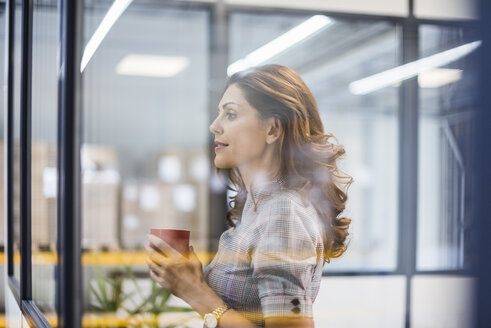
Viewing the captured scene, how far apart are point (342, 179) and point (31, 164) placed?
144cm

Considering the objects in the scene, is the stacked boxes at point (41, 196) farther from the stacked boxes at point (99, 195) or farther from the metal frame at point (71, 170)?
the metal frame at point (71, 170)

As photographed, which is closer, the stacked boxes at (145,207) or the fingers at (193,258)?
the fingers at (193,258)

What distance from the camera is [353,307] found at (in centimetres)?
214

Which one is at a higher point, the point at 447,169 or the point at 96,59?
the point at 96,59

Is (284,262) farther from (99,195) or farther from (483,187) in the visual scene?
(99,195)

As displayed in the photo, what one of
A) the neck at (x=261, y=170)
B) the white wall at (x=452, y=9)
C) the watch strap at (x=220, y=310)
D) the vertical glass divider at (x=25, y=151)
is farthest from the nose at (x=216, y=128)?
the vertical glass divider at (x=25, y=151)

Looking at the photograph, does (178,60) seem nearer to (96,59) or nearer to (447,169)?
(96,59)

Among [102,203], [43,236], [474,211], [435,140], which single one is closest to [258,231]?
[435,140]

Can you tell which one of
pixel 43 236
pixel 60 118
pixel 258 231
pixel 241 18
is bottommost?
pixel 43 236

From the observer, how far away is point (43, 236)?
2.21 m

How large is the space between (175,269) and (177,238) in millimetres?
73

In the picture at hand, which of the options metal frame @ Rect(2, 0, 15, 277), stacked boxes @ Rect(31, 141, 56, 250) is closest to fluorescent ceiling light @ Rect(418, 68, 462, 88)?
stacked boxes @ Rect(31, 141, 56, 250)

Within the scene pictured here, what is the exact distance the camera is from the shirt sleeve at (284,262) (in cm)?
122

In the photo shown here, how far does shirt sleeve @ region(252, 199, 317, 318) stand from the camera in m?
1.22
